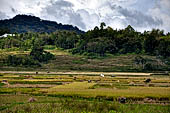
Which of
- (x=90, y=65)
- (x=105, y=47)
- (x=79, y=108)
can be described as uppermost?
(x=105, y=47)

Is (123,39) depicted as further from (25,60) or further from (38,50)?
(25,60)

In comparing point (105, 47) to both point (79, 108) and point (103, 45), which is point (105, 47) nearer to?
point (103, 45)

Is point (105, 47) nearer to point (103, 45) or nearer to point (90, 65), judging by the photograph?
point (103, 45)

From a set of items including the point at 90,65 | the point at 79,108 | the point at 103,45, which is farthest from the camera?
the point at 103,45

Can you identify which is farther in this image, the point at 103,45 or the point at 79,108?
the point at 103,45

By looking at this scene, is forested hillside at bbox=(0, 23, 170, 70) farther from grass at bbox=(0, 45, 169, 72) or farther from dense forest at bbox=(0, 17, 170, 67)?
grass at bbox=(0, 45, 169, 72)

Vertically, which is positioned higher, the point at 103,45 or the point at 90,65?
the point at 103,45

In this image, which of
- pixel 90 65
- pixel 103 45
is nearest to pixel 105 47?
pixel 103 45

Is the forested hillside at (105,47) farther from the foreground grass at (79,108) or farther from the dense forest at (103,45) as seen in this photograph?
the foreground grass at (79,108)

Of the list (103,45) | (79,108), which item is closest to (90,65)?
(103,45)

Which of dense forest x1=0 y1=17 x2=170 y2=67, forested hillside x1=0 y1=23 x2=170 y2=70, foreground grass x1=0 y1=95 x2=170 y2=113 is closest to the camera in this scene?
foreground grass x1=0 y1=95 x2=170 y2=113

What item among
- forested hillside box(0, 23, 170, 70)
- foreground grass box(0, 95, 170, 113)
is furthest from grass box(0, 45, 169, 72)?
→ foreground grass box(0, 95, 170, 113)

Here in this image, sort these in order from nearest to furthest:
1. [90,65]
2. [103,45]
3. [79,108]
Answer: [79,108] → [90,65] → [103,45]

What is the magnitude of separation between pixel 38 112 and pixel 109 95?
1062 cm
